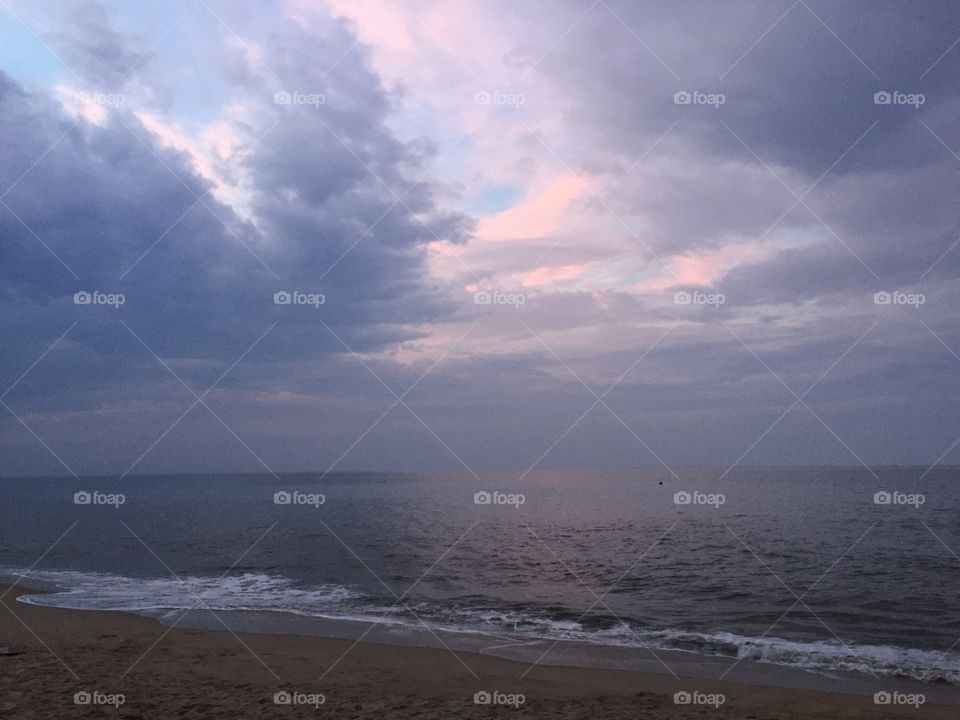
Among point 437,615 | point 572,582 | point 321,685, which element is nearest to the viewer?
point 321,685

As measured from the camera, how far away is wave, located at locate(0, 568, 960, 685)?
45.1 ft

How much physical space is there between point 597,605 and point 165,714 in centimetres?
1323

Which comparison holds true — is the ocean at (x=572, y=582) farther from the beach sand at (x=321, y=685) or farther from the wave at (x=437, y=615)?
the beach sand at (x=321, y=685)

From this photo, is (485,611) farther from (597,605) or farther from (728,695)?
(728,695)

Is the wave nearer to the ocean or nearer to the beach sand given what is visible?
the ocean

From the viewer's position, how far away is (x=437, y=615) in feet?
60.3

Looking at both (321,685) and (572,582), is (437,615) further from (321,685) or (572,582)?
(321,685)

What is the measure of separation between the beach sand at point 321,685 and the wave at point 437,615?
8.58ft

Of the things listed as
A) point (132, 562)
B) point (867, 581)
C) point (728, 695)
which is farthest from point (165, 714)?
point (132, 562)

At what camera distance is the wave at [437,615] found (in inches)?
541

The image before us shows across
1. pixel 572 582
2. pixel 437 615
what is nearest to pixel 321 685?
pixel 437 615

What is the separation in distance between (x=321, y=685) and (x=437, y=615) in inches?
307

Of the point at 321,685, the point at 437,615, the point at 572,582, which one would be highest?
the point at 572,582

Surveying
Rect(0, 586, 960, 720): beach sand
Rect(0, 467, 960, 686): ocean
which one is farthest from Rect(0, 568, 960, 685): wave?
Rect(0, 586, 960, 720): beach sand
